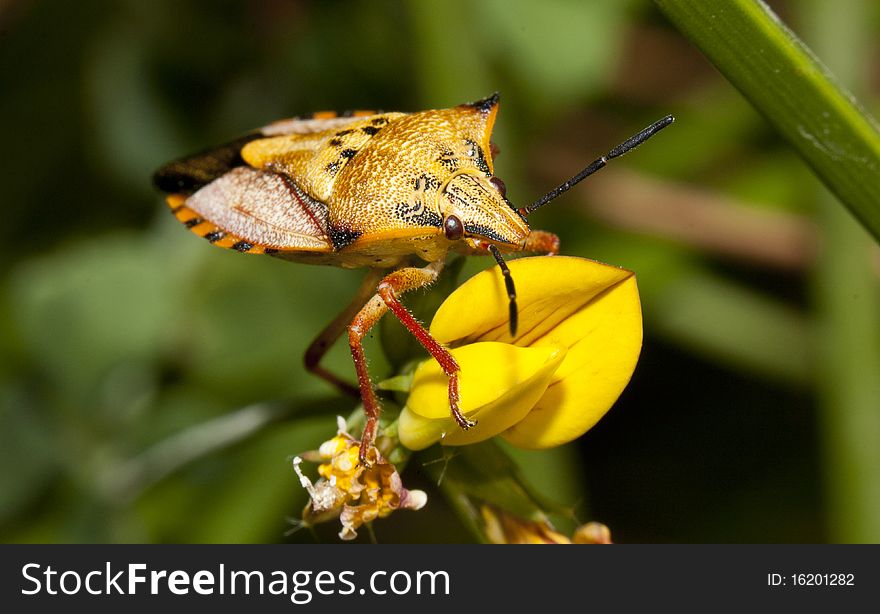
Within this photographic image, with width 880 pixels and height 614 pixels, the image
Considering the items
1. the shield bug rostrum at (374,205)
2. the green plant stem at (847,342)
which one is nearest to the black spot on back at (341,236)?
the shield bug rostrum at (374,205)

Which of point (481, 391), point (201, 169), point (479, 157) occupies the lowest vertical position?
point (481, 391)

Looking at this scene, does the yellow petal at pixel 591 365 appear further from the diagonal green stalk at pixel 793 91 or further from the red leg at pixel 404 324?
the diagonal green stalk at pixel 793 91

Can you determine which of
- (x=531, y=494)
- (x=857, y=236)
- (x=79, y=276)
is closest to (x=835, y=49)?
(x=857, y=236)

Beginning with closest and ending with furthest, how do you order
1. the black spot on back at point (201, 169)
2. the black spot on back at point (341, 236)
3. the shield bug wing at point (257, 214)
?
the black spot on back at point (341, 236) → the shield bug wing at point (257, 214) → the black spot on back at point (201, 169)

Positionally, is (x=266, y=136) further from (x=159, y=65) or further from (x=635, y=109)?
(x=635, y=109)

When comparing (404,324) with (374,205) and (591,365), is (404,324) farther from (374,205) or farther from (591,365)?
(591,365)

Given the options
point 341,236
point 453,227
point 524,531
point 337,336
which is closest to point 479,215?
point 453,227
